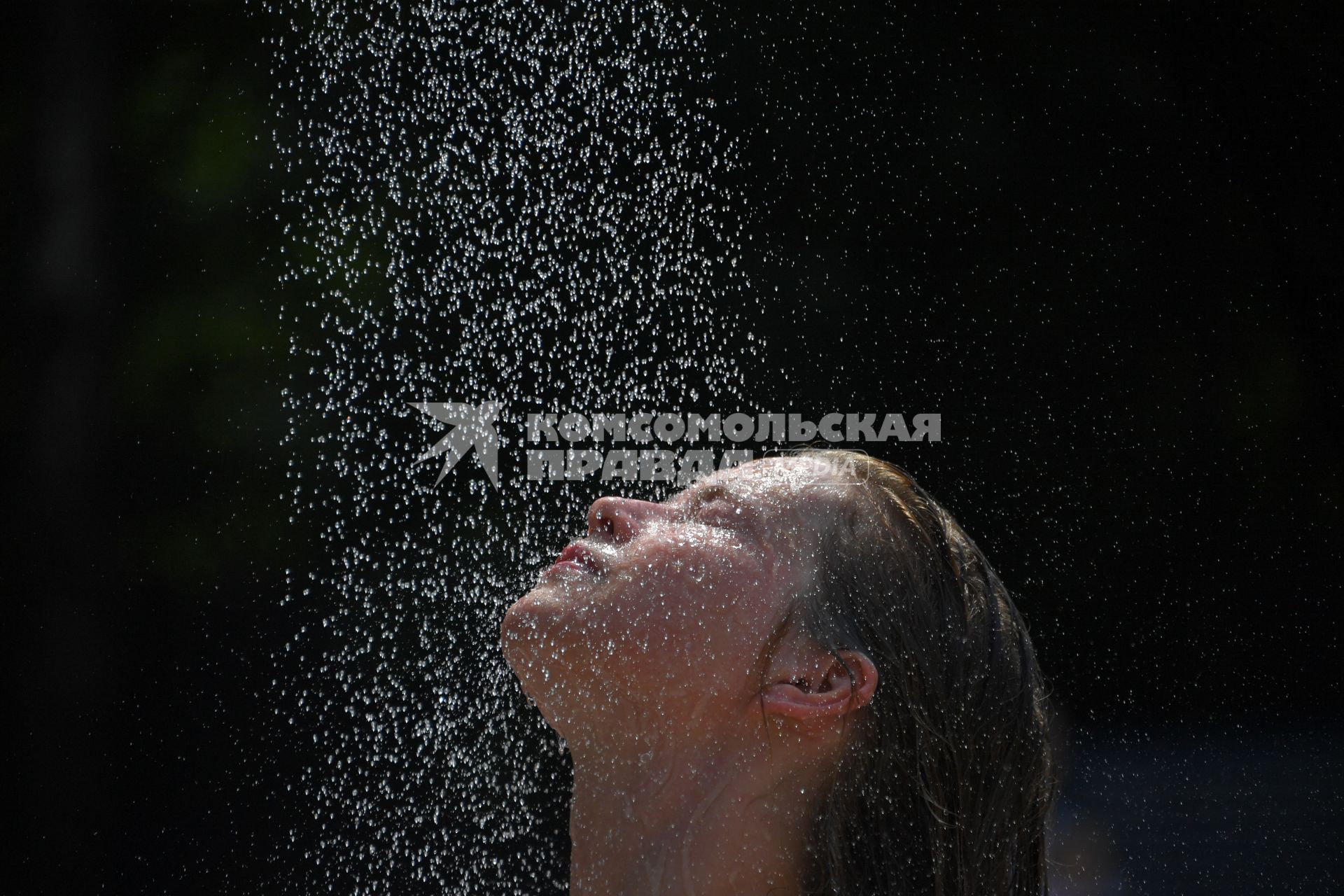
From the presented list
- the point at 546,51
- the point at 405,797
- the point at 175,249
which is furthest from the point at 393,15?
the point at 405,797

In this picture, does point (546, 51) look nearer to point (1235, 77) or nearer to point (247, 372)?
point (247, 372)

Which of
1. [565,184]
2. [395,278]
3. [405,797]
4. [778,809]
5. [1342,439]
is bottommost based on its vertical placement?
[405,797]

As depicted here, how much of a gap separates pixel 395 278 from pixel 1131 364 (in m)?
2.26

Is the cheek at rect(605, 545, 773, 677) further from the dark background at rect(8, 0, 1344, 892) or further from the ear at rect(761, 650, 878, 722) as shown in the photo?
the dark background at rect(8, 0, 1344, 892)

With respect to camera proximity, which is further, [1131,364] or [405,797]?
[1131,364]

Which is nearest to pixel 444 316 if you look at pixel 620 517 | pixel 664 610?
pixel 620 517

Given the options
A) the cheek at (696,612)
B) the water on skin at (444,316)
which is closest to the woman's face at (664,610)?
the cheek at (696,612)

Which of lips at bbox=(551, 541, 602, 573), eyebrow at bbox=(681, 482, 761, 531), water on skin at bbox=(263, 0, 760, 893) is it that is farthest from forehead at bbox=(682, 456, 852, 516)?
water on skin at bbox=(263, 0, 760, 893)

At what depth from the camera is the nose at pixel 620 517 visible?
1.68 m

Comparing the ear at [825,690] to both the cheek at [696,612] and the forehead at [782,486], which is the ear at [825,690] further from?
the forehead at [782,486]

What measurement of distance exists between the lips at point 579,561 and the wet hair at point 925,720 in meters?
0.27

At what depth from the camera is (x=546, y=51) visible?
3850 millimetres

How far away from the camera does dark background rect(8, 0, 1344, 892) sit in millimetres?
3443

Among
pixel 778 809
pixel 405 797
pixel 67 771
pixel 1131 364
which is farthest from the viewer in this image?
pixel 1131 364
